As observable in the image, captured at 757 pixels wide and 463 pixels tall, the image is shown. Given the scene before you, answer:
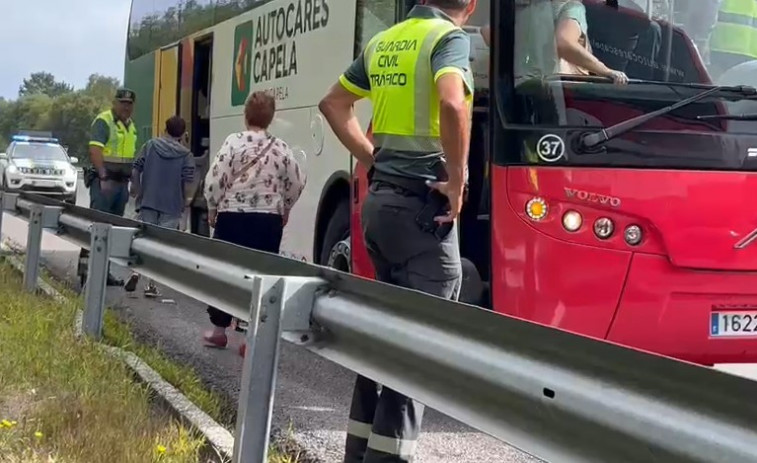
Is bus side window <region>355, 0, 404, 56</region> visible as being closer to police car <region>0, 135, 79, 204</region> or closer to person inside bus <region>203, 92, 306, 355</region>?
person inside bus <region>203, 92, 306, 355</region>

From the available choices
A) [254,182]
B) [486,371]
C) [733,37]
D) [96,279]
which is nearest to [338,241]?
[254,182]

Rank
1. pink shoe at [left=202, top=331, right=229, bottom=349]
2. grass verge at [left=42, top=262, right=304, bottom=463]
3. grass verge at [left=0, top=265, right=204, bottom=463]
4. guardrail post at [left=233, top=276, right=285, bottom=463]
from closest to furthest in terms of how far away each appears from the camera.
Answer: guardrail post at [left=233, top=276, right=285, bottom=463]
grass verge at [left=0, top=265, right=204, bottom=463]
grass verge at [left=42, top=262, right=304, bottom=463]
pink shoe at [left=202, top=331, right=229, bottom=349]

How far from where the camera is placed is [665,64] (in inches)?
239

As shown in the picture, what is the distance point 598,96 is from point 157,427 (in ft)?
9.30

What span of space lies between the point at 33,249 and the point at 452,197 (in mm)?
5380

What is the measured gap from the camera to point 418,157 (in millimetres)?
4441

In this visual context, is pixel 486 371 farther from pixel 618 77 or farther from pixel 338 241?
pixel 338 241

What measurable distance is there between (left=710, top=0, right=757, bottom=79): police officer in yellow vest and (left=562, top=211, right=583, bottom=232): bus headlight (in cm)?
115

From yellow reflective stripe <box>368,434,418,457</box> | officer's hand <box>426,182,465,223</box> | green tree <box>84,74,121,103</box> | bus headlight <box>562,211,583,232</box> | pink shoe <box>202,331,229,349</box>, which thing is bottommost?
pink shoe <box>202,331,229,349</box>

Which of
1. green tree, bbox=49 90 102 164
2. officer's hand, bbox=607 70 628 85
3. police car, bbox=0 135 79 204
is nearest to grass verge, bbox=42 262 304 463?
officer's hand, bbox=607 70 628 85

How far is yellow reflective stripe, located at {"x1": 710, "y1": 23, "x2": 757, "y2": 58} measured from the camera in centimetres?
616

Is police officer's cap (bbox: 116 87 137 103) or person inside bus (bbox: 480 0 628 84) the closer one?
person inside bus (bbox: 480 0 628 84)

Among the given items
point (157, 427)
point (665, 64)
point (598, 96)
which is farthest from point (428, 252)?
point (665, 64)

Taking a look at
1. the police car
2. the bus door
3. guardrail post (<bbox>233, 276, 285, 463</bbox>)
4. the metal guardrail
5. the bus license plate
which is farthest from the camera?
the police car
